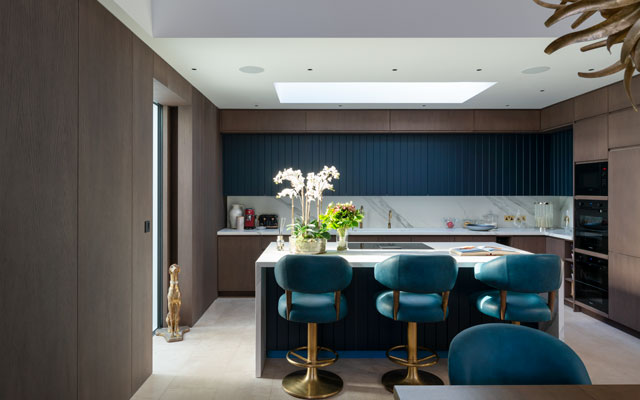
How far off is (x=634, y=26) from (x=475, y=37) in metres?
2.03

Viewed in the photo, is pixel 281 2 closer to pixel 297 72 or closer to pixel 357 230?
pixel 297 72

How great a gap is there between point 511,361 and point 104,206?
2.25 m

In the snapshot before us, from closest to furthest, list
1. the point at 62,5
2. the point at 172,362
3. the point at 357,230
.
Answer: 1. the point at 62,5
2. the point at 172,362
3. the point at 357,230

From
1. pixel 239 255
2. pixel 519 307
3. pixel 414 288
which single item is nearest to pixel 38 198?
pixel 414 288

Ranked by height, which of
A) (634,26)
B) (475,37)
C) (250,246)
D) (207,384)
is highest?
(475,37)

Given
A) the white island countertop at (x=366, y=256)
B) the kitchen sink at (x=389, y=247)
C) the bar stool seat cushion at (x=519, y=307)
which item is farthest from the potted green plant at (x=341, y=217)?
the bar stool seat cushion at (x=519, y=307)

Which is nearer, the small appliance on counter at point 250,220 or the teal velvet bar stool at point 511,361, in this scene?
the teal velvet bar stool at point 511,361

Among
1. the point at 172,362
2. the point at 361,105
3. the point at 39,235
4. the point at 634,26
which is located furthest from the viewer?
the point at 361,105

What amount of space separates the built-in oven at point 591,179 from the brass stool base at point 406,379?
2.81 m

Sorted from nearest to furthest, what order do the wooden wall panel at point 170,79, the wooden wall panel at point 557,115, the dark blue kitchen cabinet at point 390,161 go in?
1. the wooden wall panel at point 170,79
2. the wooden wall panel at point 557,115
3. the dark blue kitchen cabinet at point 390,161

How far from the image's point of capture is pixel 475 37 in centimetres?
290

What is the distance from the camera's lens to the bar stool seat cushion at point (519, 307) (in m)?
2.65

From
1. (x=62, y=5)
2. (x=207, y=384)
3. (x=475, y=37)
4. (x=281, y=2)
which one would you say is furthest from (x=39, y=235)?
(x=475, y=37)

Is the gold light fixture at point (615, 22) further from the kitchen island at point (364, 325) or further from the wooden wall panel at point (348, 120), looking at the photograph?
the wooden wall panel at point (348, 120)
